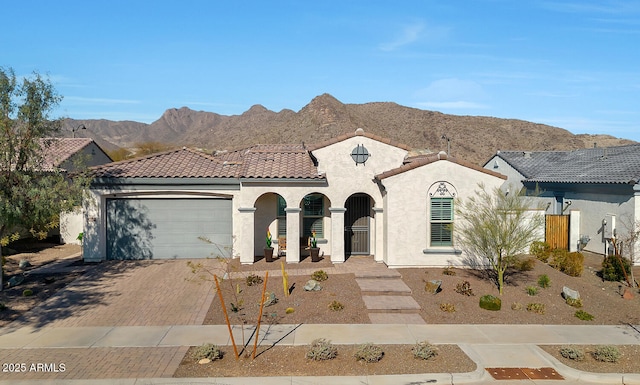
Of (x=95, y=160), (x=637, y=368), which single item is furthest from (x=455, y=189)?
(x=95, y=160)

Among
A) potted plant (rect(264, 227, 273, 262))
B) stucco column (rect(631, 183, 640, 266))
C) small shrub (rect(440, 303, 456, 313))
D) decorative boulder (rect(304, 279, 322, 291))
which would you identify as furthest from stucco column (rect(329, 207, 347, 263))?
stucco column (rect(631, 183, 640, 266))

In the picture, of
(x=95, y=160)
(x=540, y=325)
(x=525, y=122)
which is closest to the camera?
(x=540, y=325)

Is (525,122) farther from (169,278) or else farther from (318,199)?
(169,278)

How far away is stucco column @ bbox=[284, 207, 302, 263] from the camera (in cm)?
1784

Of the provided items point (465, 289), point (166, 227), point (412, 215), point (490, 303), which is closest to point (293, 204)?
point (412, 215)

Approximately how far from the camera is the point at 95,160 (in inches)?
1141

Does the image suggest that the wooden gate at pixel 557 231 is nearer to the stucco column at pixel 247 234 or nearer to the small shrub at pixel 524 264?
the small shrub at pixel 524 264

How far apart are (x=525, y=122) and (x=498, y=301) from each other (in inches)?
2992

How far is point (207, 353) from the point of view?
991cm

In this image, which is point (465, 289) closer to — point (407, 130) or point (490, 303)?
point (490, 303)

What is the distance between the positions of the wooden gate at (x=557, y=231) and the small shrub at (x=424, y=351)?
13.8 metres

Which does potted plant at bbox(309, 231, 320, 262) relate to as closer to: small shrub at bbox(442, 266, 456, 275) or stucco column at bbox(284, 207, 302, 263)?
stucco column at bbox(284, 207, 302, 263)

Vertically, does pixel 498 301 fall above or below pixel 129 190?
below

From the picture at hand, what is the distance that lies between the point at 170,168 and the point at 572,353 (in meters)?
15.5
